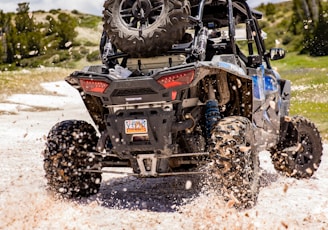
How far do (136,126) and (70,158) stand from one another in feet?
3.79

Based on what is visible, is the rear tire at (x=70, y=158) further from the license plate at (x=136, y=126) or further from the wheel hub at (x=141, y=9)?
the wheel hub at (x=141, y=9)

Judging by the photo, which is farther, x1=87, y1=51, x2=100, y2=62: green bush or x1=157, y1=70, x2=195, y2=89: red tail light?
x1=87, y1=51, x2=100, y2=62: green bush

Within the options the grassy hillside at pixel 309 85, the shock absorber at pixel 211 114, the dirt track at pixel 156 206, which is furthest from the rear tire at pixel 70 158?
the grassy hillside at pixel 309 85

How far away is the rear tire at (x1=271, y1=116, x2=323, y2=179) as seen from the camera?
8.33 metres

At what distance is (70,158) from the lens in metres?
6.66

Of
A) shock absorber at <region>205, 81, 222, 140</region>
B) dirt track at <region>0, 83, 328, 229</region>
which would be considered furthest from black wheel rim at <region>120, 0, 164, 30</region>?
dirt track at <region>0, 83, 328, 229</region>

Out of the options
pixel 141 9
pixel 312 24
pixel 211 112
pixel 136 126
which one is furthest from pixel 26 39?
pixel 136 126

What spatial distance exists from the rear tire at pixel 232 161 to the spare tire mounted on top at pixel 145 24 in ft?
3.46

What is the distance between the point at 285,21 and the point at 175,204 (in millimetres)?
46101

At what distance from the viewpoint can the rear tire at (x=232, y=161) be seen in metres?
5.76

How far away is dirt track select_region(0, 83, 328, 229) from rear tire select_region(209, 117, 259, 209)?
0.14 m

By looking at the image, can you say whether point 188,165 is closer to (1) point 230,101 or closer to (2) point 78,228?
(1) point 230,101

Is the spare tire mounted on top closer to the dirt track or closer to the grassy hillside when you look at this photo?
the dirt track

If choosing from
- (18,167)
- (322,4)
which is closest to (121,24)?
(18,167)
